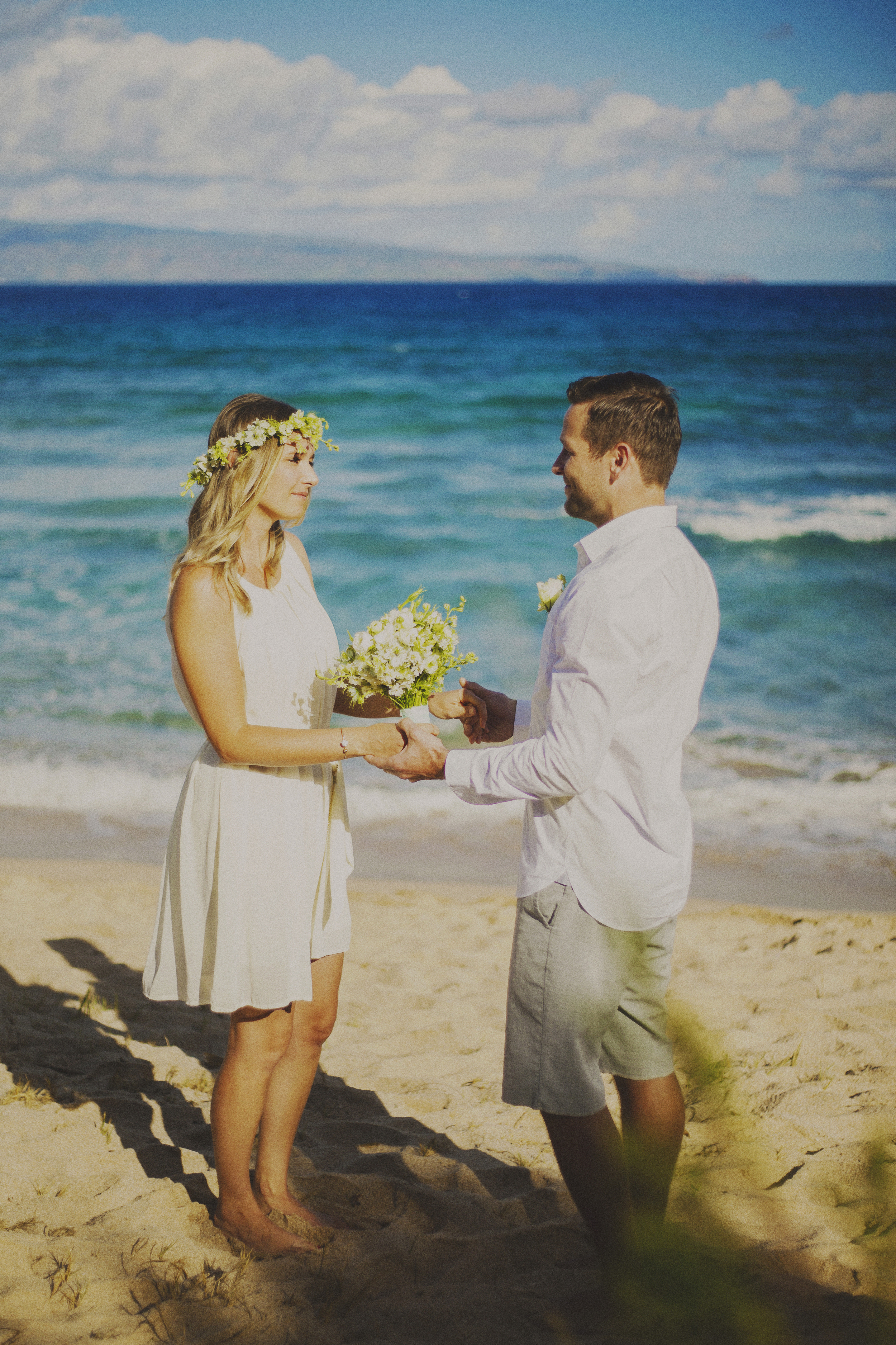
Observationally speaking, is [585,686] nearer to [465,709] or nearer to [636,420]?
[636,420]

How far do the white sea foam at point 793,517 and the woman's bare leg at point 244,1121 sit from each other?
1488 cm

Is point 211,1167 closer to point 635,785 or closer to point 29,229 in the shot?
point 635,785

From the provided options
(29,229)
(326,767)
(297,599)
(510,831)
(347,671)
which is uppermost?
(29,229)

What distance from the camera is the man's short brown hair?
2725 mm

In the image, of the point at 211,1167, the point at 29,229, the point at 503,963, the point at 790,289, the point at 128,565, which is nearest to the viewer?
the point at 211,1167

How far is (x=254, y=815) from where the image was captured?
3129 millimetres

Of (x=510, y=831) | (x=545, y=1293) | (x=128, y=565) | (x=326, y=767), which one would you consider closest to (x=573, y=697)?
(x=326, y=767)

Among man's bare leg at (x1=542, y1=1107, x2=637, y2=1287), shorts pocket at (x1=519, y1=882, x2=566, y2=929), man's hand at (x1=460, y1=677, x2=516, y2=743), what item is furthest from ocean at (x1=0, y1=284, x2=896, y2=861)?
shorts pocket at (x1=519, y1=882, x2=566, y2=929)

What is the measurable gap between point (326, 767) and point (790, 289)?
101 metres

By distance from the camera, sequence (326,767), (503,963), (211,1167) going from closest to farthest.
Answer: (326,767), (211,1167), (503,963)

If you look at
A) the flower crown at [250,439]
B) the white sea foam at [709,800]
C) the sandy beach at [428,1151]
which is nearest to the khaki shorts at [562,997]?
the sandy beach at [428,1151]

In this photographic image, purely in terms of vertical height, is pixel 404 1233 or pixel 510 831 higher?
pixel 510 831

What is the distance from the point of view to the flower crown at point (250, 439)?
320 centimetres

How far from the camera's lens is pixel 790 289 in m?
93.0
